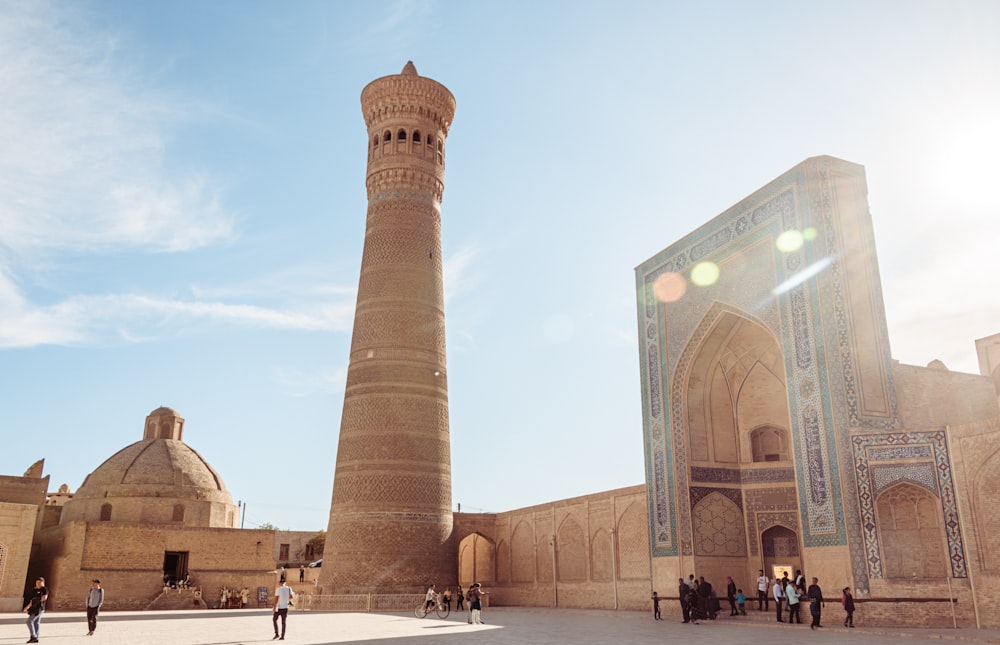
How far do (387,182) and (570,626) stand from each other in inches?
439

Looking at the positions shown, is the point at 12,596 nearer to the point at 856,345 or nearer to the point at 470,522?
the point at 470,522

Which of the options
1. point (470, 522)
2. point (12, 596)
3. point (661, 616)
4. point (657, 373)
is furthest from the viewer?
point (470, 522)

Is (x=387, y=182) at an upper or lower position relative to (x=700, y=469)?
upper

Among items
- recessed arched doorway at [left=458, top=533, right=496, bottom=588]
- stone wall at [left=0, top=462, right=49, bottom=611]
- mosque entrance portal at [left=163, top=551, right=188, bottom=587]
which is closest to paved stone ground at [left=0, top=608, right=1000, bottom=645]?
stone wall at [left=0, top=462, right=49, bottom=611]

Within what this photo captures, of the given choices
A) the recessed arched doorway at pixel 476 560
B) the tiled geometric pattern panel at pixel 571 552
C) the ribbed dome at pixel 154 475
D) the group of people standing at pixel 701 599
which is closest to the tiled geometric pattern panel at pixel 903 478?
the group of people standing at pixel 701 599

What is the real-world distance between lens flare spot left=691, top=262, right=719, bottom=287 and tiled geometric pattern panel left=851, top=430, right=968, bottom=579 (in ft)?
11.0

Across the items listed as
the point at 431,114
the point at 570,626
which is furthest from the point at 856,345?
the point at 431,114

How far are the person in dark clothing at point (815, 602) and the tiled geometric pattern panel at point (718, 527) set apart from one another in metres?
2.49

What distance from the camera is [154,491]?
19594 mm

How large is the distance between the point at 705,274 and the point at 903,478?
4.16 meters

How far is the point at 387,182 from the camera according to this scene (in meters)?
18.1

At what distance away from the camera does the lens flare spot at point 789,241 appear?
33.2 ft

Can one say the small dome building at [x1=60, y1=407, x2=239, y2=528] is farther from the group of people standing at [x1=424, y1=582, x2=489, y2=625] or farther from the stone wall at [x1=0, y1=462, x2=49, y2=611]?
the group of people standing at [x1=424, y1=582, x2=489, y2=625]

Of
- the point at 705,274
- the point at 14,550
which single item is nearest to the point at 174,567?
the point at 14,550
